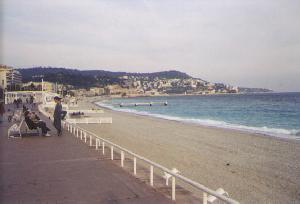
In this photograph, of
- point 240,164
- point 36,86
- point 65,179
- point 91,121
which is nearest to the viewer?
point 65,179

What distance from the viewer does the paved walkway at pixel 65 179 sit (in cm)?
556

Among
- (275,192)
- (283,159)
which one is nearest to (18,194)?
(275,192)

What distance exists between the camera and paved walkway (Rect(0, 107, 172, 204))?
5559mm

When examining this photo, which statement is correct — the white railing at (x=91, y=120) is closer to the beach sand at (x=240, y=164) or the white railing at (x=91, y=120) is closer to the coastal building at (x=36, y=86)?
the beach sand at (x=240, y=164)

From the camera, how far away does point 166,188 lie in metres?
6.47

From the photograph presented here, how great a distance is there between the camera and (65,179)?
22.6 ft

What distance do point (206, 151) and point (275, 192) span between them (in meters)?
7.22

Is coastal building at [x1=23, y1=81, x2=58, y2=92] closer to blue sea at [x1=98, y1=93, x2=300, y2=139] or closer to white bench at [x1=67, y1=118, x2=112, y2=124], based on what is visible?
blue sea at [x1=98, y1=93, x2=300, y2=139]

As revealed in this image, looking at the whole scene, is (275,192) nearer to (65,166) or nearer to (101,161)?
(101,161)

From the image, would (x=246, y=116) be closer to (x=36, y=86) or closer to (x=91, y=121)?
(x=91, y=121)

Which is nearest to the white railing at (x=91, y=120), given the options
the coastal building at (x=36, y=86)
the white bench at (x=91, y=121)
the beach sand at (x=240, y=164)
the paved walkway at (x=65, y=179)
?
the white bench at (x=91, y=121)

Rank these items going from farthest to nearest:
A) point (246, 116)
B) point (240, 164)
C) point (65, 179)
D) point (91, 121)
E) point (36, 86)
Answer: point (36, 86), point (246, 116), point (91, 121), point (240, 164), point (65, 179)

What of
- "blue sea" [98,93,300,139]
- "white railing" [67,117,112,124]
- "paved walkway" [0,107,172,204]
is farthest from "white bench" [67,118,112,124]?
"paved walkway" [0,107,172,204]

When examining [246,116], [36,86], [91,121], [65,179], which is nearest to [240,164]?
[65,179]
